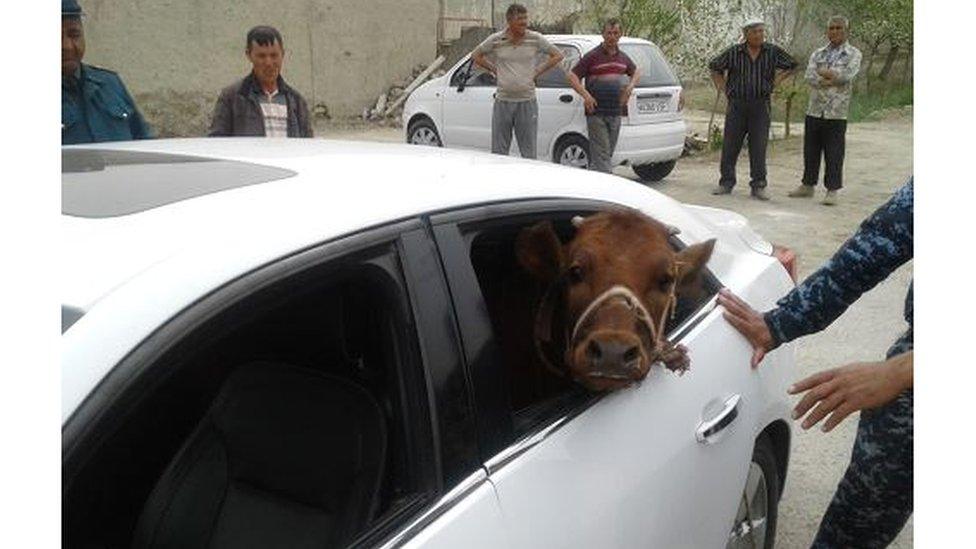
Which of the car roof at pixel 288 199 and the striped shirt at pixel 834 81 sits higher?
the striped shirt at pixel 834 81

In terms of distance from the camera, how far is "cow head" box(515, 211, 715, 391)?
1941 mm

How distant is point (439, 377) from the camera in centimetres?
169

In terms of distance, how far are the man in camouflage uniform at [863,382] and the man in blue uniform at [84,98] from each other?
3230mm

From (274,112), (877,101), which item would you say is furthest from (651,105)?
(877,101)

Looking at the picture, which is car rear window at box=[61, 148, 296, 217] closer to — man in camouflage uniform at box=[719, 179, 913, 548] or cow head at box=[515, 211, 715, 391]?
cow head at box=[515, 211, 715, 391]

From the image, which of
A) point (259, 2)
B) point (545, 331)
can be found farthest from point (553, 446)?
point (259, 2)

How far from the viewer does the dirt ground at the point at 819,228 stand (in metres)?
4.01

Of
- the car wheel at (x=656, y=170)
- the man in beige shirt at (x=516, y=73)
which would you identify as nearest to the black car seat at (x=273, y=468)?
the man in beige shirt at (x=516, y=73)

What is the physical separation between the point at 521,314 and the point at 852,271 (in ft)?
3.00

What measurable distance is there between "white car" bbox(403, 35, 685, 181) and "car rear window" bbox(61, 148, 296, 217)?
8.51 m

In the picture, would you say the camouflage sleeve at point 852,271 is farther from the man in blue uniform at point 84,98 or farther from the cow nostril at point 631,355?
the man in blue uniform at point 84,98

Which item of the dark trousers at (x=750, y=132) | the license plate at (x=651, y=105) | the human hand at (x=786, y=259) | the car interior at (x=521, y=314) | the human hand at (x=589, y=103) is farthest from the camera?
the license plate at (x=651, y=105)
